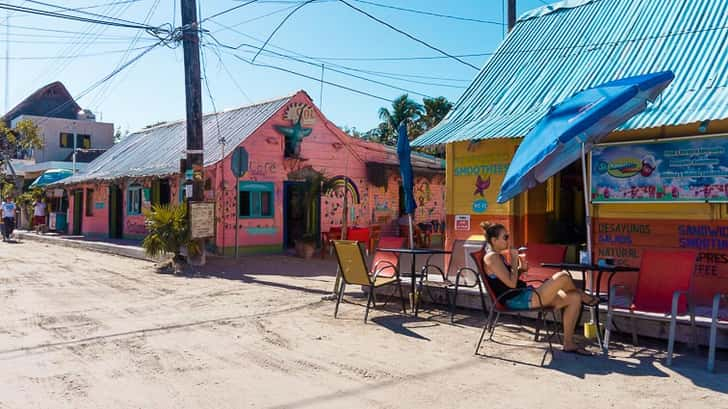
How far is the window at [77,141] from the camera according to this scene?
1559 inches

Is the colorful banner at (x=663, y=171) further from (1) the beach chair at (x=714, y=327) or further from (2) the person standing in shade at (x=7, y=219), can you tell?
(2) the person standing in shade at (x=7, y=219)

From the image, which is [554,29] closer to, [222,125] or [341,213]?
[341,213]

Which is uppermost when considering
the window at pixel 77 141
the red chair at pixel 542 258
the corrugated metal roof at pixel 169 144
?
the window at pixel 77 141

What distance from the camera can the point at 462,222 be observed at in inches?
361

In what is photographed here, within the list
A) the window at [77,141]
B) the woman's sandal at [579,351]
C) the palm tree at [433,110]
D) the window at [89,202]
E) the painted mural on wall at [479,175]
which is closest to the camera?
the woman's sandal at [579,351]

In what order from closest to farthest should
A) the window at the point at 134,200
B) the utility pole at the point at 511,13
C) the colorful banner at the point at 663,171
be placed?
1. the colorful banner at the point at 663,171
2. the utility pole at the point at 511,13
3. the window at the point at 134,200

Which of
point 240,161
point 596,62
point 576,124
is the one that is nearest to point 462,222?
point 596,62

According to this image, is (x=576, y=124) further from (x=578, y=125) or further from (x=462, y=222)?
(x=462, y=222)

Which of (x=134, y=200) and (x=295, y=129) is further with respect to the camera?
(x=134, y=200)

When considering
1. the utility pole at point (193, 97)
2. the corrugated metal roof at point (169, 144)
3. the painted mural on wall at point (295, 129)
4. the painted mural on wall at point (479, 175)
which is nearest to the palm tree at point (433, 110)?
the corrugated metal roof at point (169, 144)

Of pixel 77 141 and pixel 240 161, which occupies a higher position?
pixel 77 141

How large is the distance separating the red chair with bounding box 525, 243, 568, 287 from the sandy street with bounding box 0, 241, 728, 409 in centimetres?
104

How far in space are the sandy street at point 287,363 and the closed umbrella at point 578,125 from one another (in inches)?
61.1

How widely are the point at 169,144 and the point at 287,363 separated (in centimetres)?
1672
